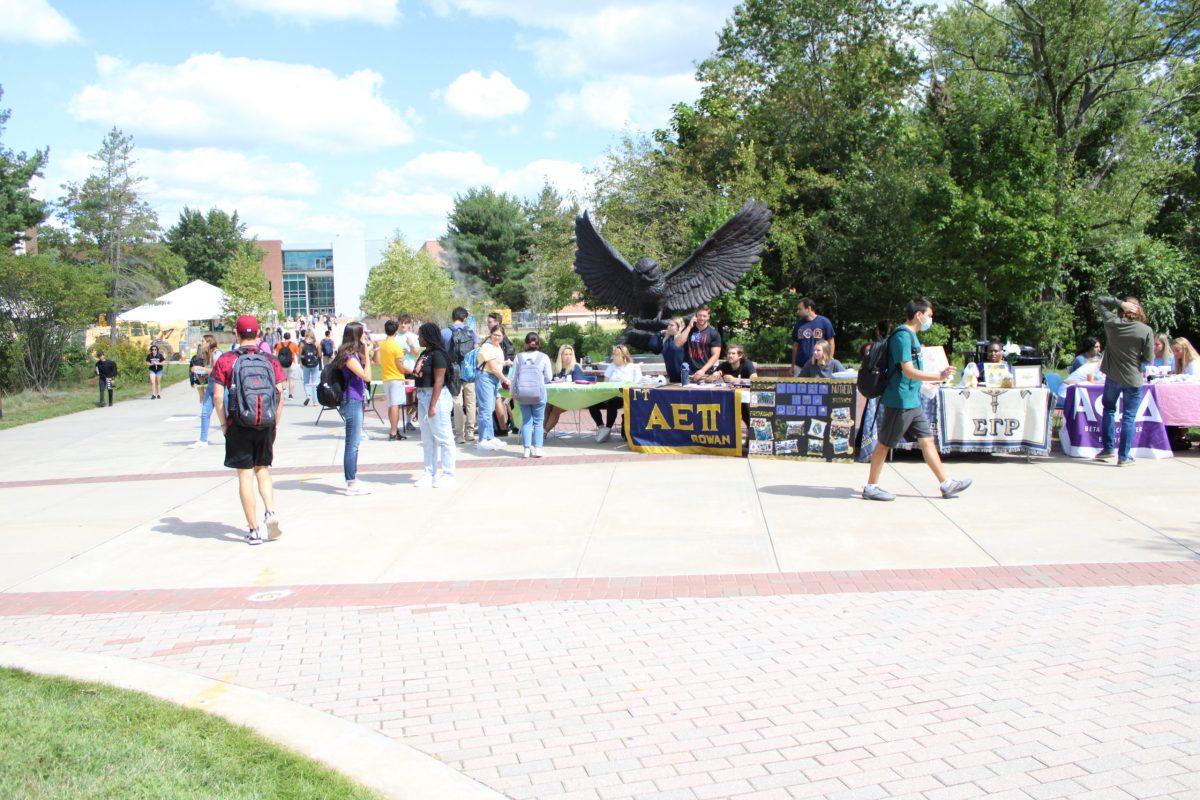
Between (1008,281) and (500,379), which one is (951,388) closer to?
(500,379)

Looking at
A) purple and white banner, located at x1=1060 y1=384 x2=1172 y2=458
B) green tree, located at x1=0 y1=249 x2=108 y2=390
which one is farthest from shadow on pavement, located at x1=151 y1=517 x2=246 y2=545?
green tree, located at x1=0 y1=249 x2=108 y2=390

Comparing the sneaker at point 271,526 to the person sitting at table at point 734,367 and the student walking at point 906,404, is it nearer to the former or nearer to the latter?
the student walking at point 906,404

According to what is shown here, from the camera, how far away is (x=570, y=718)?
14.6ft

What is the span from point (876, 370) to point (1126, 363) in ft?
10.2

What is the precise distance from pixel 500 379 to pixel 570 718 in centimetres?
845

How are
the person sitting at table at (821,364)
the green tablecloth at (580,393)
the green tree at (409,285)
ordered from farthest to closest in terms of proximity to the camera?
the green tree at (409,285), the green tablecloth at (580,393), the person sitting at table at (821,364)

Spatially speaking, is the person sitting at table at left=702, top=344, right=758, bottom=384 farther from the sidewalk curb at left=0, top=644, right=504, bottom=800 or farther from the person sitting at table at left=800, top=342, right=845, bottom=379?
the sidewalk curb at left=0, top=644, right=504, bottom=800

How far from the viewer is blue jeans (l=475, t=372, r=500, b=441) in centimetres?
1247

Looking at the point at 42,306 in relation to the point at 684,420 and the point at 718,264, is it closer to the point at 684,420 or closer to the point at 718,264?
the point at 718,264

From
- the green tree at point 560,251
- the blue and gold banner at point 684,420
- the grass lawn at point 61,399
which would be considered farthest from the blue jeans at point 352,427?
the green tree at point 560,251

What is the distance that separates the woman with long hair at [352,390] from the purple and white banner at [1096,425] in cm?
760

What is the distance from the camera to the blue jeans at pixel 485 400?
12.5m

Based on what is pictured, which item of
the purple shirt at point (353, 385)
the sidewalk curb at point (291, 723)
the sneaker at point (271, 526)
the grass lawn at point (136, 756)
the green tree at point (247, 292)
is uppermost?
the green tree at point (247, 292)

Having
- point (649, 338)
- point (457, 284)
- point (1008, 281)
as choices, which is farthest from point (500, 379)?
point (457, 284)
